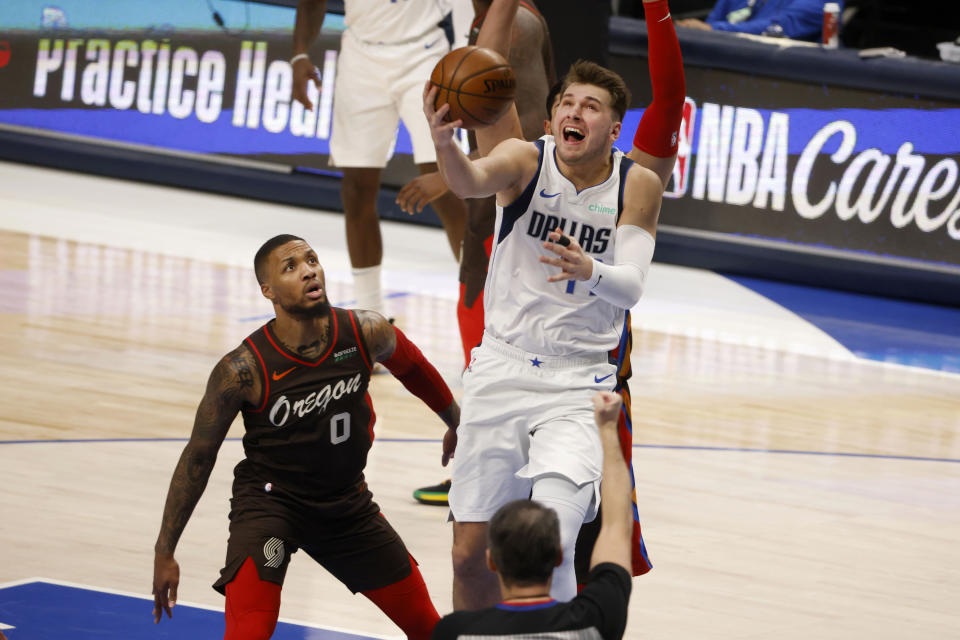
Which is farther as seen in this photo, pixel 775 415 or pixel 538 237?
pixel 775 415

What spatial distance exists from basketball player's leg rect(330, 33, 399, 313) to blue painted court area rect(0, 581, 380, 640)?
321cm

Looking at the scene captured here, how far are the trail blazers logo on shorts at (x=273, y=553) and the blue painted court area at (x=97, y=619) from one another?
638mm

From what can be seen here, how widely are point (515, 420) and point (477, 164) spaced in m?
0.71

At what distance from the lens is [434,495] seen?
597 centimetres

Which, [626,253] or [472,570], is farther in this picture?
[472,570]

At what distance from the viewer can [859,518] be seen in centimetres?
620

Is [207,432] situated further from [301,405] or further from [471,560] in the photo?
[471,560]

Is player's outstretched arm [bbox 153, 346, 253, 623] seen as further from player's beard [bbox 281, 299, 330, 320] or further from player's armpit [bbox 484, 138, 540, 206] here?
player's armpit [bbox 484, 138, 540, 206]

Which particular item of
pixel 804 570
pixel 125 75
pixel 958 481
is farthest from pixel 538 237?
pixel 125 75

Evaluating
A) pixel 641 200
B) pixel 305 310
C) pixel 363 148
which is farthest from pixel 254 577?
pixel 363 148

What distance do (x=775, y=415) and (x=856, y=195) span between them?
3.10 meters

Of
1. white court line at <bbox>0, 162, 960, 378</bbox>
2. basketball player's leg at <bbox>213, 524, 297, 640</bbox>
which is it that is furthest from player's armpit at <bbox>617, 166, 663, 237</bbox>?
white court line at <bbox>0, 162, 960, 378</bbox>

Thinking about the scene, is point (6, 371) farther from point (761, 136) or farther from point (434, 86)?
point (761, 136)

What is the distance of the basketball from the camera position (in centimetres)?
426
